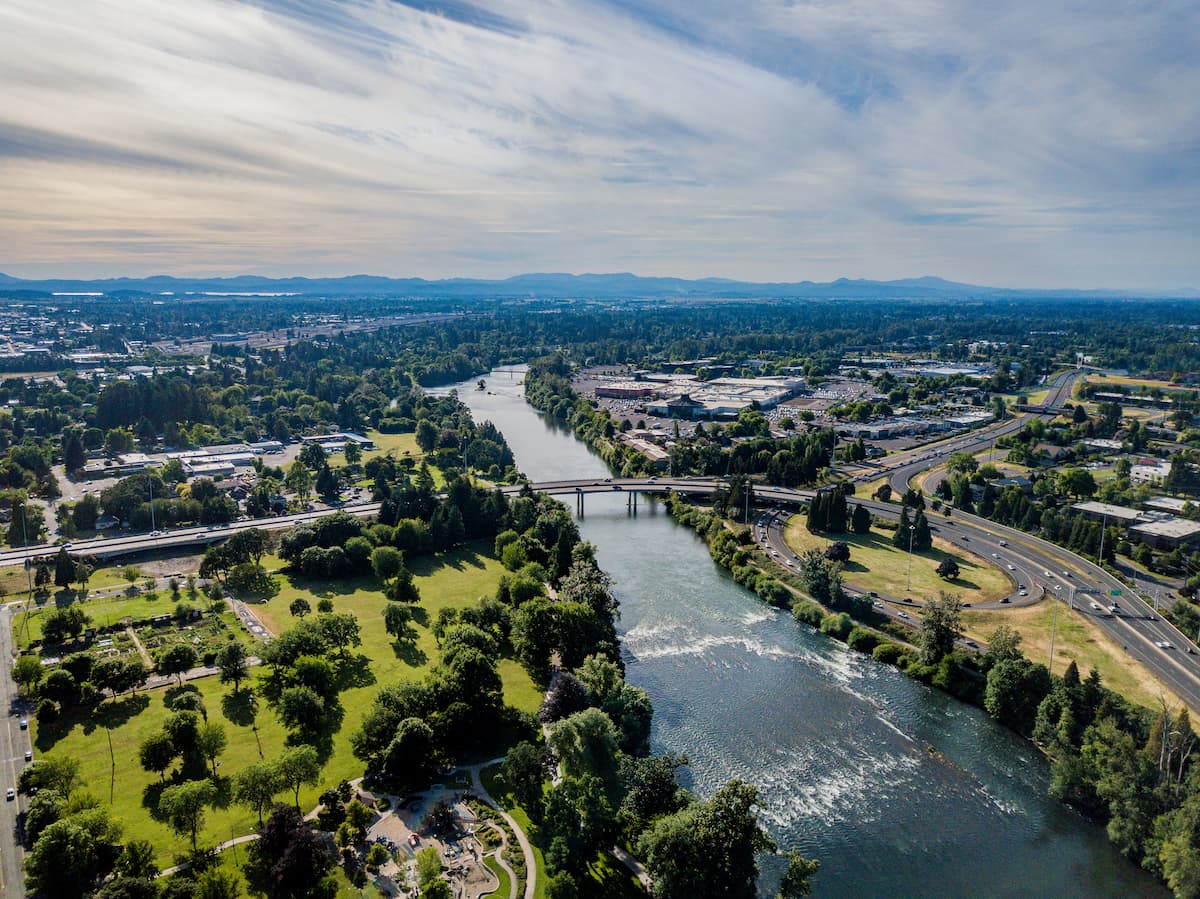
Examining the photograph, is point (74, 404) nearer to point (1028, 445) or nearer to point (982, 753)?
point (982, 753)

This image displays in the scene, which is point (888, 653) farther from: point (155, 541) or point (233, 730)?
point (155, 541)

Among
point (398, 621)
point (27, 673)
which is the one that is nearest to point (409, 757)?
point (398, 621)

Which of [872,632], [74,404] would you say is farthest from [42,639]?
[74,404]

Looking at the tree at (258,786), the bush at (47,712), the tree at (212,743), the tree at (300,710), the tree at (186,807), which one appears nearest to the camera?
the tree at (186,807)

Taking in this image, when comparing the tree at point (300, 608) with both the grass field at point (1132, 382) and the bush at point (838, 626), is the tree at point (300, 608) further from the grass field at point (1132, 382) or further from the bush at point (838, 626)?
the grass field at point (1132, 382)

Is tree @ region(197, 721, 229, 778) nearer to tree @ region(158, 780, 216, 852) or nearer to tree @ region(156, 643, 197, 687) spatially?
tree @ region(158, 780, 216, 852)

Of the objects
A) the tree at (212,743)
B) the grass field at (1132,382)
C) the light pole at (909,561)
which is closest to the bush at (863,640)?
the light pole at (909,561)
